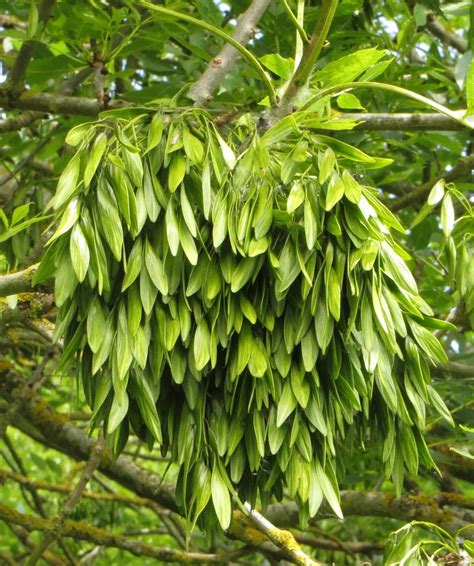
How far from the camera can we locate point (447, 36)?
3.51 metres

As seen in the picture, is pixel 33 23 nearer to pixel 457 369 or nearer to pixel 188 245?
pixel 188 245

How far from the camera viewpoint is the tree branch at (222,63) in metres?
2.07

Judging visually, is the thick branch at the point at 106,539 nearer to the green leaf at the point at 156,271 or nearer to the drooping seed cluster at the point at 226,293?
the drooping seed cluster at the point at 226,293

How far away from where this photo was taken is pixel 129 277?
4.70 feet

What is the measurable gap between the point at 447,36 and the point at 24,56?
1.57m

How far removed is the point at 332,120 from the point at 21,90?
1230 mm

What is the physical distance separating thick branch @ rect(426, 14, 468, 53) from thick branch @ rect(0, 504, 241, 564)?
1758 mm

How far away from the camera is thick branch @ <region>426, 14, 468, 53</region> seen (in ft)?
11.4

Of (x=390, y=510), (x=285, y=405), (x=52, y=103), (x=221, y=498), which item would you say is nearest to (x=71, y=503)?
(x=390, y=510)

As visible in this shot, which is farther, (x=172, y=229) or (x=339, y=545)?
(x=339, y=545)

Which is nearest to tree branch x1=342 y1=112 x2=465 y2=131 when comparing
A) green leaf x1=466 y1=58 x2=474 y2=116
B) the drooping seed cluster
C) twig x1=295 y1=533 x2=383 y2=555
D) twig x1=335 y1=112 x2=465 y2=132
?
twig x1=335 y1=112 x2=465 y2=132

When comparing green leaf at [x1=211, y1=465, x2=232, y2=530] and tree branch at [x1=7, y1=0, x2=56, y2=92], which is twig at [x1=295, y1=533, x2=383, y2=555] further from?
green leaf at [x1=211, y1=465, x2=232, y2=530]

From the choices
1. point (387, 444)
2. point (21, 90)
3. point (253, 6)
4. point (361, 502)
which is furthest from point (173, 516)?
point (387, 444)

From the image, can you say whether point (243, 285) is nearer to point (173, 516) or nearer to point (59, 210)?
point (59, 210)
